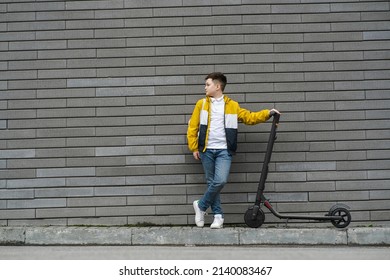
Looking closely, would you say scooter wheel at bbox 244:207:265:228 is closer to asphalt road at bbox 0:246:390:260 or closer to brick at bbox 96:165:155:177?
asphalt road at bbox 0:246:390:260

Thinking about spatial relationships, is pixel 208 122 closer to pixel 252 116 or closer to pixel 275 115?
pixel 252 116

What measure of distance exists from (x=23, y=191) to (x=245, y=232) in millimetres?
2870

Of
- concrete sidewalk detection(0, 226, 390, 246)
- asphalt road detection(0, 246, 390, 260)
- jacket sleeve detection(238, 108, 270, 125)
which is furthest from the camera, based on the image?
jacket sleeve detection(238, 108, 270, 125)

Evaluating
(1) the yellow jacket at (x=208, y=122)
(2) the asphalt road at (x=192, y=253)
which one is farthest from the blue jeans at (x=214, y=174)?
(2) the asphalt road at (x=192, y=253)

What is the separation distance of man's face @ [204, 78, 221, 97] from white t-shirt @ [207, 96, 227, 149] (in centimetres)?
16

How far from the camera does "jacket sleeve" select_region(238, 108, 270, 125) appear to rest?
6.40m

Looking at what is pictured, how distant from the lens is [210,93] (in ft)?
21.2

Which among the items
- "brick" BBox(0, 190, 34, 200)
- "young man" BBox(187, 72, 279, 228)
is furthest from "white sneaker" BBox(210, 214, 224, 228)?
"brick" BBox(0, 190, 34, 200)

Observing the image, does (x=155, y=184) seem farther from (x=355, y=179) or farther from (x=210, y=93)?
(x=355, y=179)

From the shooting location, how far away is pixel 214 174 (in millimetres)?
6492

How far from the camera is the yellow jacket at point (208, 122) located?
21.2 ft

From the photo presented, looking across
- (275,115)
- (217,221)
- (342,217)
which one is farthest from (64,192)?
(342,217)

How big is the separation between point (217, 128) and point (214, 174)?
554mm

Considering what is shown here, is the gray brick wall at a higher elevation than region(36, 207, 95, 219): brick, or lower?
higher
